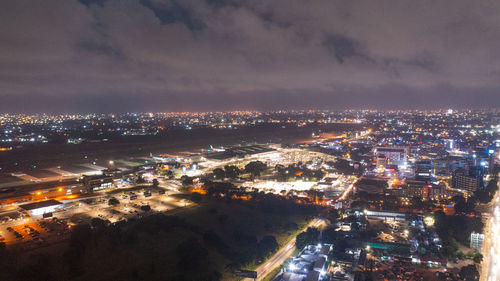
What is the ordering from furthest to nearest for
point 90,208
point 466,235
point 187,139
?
1. point 187,139
2. point 90,208
3. point 466,235

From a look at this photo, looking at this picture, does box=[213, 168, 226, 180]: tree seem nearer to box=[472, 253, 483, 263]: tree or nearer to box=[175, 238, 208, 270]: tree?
box=[175, 238, 208, 270]: tree

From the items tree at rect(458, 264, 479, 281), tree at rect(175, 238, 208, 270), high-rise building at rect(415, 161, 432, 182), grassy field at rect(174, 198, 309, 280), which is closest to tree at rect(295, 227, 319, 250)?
grassy field at rect(174, 198, 309, 280)

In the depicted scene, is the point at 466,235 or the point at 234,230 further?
the point at 234,230

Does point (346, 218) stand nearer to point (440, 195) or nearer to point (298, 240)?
point (298, 240)

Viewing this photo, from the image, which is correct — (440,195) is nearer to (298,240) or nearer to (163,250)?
(298,240)

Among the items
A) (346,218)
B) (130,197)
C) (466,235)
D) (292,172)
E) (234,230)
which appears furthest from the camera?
(292,172)

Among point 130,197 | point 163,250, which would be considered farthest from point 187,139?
point 163,250

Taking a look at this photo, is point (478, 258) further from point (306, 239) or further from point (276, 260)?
point (276, 260)

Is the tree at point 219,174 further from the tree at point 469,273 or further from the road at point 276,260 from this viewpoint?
the tree at point 469,273
